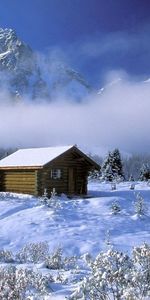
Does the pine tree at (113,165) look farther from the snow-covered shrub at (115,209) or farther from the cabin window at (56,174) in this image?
the snow-covered shrub at (115,209)

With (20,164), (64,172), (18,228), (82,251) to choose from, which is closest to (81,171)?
(64,172)

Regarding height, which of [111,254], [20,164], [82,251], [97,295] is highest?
[20,164]

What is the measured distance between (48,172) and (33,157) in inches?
106

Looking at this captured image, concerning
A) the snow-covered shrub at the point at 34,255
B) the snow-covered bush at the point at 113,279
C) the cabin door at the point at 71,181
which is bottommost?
the snow-covered shrub at the point at 34,255

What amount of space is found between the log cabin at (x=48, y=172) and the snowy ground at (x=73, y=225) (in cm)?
402

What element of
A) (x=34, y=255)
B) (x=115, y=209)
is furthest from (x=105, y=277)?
(x=115, y=209)

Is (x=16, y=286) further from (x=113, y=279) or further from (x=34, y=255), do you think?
(x=34, y=255)

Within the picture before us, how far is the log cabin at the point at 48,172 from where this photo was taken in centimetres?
3225

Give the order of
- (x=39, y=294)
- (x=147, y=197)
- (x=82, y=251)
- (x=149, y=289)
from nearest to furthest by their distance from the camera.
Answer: (x=149, y=289) < (x=39, y=294) < (x=82, y=251) < (x=147, y=197)

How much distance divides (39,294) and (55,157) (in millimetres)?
26112

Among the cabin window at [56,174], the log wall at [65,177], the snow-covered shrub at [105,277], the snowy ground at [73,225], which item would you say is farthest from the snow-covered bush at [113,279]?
the cabin window at [56,174]

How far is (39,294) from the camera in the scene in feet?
22.8

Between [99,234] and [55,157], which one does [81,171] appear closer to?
[55,157]

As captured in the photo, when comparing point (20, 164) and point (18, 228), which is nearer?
point (18, 228)
